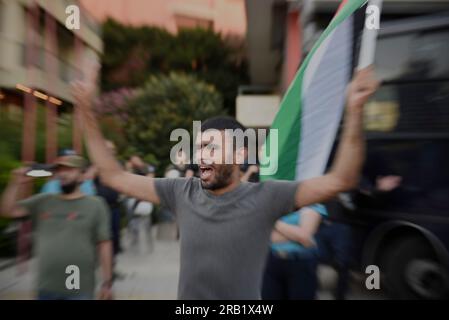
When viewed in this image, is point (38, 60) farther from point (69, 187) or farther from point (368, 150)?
point (69, 187)

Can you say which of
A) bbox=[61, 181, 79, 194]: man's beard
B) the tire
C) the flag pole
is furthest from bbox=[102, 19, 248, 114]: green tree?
the flag pole

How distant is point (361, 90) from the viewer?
4.62 feet

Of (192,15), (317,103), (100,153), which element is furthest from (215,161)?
(192,15)

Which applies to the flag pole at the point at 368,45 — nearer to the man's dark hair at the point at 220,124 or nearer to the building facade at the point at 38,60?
the man's dark hair at the point at 220,124

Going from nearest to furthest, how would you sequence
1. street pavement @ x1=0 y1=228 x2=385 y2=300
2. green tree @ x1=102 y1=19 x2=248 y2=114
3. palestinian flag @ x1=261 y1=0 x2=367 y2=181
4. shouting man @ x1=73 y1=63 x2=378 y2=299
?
shouting man @ x1=73 y1=63 x2=378 y2=299, palestinian flag @ x1=261 y1=0 x2=367 y2=181, street pavement @ x1=0 y1=228 x2=385 y2=300, green tree @ x1=102 y1=19 x2=248 y2=114

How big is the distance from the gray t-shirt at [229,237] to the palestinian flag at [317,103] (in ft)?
1.94

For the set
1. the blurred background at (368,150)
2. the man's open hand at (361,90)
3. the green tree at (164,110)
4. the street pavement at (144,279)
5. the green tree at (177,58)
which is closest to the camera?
the man's open hand at (361,90)

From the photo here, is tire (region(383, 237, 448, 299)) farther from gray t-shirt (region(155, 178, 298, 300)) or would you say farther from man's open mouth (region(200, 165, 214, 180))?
man's open mouth (region(200, 165, 214, 180))

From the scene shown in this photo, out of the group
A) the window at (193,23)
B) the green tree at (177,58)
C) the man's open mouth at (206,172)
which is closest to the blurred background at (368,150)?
the man's open mouth at (206,172)

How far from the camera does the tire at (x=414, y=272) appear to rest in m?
3.97

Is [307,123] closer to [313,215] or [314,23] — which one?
[313,215]

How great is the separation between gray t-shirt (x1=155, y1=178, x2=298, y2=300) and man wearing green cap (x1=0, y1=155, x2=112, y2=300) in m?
1.30

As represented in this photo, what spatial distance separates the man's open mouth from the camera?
165 cm
